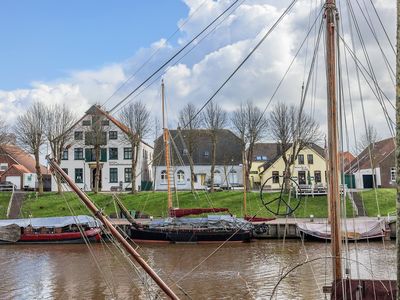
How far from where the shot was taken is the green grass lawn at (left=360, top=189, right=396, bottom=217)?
137 feet

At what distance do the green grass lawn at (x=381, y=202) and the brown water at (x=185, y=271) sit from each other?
34.3 feet

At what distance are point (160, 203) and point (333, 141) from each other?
40.1 metres

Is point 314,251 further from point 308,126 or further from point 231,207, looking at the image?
point 308,126

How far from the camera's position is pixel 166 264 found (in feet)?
85.1

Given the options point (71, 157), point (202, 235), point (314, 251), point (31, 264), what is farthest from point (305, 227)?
point (71, 157)

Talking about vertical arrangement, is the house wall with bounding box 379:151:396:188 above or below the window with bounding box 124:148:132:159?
below

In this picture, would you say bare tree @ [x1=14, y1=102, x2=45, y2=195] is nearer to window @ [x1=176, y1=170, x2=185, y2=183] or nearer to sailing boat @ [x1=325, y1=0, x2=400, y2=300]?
window @ [x1=176, y1=170, x2=185, y2=183]

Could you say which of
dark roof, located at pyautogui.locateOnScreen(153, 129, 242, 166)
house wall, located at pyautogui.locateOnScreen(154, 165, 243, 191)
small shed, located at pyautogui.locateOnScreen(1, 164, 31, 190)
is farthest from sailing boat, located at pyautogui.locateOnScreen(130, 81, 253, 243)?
small shed, located at pyautogui.locateOnScreen(1, 164, 31, 190)

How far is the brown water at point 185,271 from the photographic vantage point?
18266 mm

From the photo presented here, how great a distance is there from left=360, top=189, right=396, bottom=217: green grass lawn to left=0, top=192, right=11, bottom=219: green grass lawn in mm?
34969

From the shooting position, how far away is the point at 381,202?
44.5 m

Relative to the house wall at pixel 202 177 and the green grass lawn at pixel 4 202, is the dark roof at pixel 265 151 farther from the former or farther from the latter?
the green grass lawn at pixel 4 202

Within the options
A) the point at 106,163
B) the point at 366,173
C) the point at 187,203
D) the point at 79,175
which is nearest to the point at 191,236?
the point at 187,203

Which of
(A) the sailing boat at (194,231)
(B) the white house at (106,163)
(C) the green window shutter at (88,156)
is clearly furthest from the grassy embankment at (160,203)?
(C) the green window shutter at (88,156)
